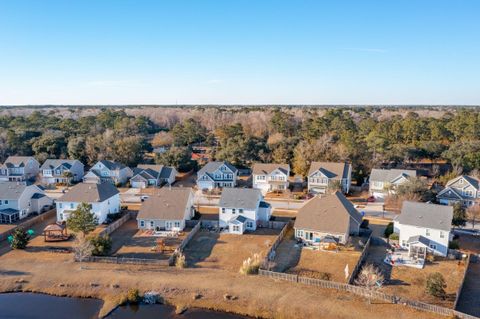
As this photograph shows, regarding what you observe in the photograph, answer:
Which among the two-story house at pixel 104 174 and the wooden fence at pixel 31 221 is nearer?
the wooden fence at pixel 31 221

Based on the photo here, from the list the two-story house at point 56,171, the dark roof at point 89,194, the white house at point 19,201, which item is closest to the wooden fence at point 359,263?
the dark roof at point 89,194

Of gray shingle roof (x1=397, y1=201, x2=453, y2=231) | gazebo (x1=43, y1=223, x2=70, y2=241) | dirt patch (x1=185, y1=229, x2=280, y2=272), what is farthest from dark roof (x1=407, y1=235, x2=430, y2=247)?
gazebo (x1=43, y1=223, x2=70, y2=241)

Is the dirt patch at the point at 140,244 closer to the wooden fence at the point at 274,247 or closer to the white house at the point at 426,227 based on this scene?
the wooden fence at the point at 274,247

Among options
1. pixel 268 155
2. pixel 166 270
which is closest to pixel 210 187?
pixel 268 155

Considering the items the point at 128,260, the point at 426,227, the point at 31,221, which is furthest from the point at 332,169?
the point at 31,221

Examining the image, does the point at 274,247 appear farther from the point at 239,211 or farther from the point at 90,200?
the point at 90,200
